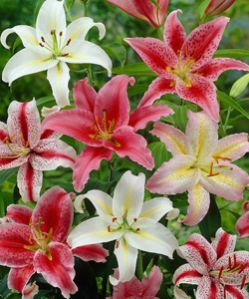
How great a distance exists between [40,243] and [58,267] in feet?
0.14

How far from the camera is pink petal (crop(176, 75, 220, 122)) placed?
2.41 ft


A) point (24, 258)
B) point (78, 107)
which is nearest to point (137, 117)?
point (78, 107)

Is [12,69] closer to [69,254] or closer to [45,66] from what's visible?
[45,66]

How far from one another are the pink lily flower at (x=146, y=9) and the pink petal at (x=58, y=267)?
10.4 inches

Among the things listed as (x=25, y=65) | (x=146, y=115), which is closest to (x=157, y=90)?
(x=146, y=115)

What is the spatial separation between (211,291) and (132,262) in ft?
0.39

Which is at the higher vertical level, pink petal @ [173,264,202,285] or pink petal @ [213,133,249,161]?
pink petal @ [213,133,249,161]

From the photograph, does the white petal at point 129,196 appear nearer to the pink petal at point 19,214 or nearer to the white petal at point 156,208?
the white petal at point 156,208

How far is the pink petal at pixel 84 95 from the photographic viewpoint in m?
0.73

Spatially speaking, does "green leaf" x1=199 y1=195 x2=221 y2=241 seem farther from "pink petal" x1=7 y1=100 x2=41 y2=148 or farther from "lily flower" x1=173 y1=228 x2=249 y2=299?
"pink petal" x1=7 y1=100 x2=41 y2=148

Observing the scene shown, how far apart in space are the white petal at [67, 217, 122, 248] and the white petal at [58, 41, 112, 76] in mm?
152

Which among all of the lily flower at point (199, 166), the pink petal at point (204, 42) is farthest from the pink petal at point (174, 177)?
the pink petal at point (204, 42)

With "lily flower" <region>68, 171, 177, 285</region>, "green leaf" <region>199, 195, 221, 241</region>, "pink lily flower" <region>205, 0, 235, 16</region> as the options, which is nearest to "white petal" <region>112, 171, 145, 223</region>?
"lily flower" <region>68, 171, 177, 285</region>

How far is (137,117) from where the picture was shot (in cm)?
72
